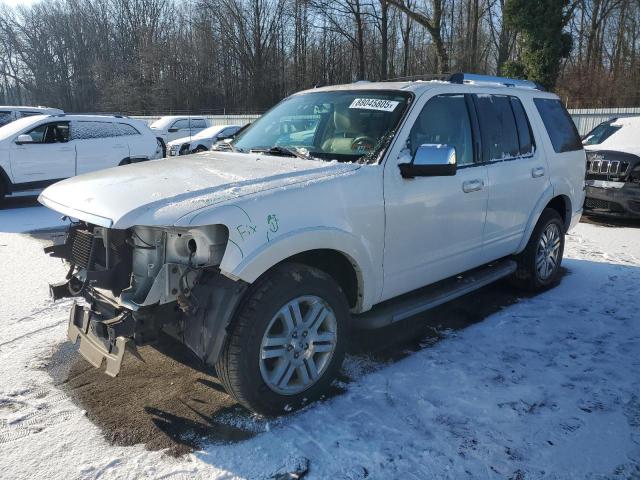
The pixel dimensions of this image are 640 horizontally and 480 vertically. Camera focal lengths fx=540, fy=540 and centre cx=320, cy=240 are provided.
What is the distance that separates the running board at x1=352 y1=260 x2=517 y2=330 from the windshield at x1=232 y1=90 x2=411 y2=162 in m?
1.07

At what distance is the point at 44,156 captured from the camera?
10.7 m

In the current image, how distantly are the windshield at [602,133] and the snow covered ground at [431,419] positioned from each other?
6.80 meters

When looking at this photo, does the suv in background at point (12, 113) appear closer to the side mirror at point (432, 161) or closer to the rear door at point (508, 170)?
the rear door at point (508, 170)

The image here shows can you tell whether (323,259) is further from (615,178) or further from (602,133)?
(602,133)

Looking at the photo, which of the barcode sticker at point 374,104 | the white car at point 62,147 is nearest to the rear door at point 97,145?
the white car at point 62,147

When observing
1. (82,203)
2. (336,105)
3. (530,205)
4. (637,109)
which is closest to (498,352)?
(530,205)

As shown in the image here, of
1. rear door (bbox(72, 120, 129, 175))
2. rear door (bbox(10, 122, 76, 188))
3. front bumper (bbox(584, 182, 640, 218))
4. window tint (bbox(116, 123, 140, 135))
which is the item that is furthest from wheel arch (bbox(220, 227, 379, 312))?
window tint (bbox(116, 123, 140, 135))

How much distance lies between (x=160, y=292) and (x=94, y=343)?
0.61m

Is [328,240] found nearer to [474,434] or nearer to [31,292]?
[474,434]

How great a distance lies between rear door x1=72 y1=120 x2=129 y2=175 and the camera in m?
11.2

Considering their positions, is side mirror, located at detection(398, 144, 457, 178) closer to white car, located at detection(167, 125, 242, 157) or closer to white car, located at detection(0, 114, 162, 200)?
white car, located at detection(0, 114, 162, 200)

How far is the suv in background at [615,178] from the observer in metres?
8.81

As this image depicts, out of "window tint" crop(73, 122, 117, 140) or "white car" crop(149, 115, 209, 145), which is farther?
"white car" crop(149, 115, 209, 145)

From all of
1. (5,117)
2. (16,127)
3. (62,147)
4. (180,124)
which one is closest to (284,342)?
(62,147)
